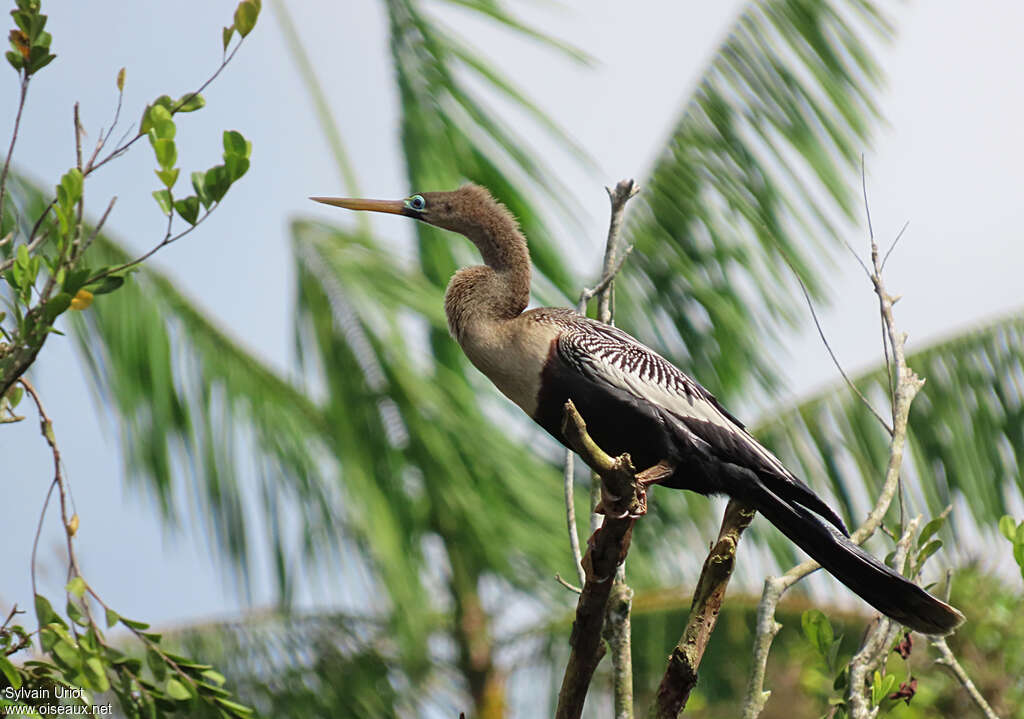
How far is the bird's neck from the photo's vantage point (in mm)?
3090

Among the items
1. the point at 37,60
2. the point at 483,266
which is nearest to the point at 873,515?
the point at 483,266

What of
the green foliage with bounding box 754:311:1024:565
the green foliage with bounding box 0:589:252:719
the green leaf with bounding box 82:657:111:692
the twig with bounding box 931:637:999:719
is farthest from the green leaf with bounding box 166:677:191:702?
the green foliage with bounding box 754:311:1024:565

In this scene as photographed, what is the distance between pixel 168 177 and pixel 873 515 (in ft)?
5.88

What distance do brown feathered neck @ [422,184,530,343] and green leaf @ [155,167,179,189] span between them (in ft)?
3.11

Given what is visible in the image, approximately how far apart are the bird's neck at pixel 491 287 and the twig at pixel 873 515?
3.09 feet

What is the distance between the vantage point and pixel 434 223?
3432 millimetres

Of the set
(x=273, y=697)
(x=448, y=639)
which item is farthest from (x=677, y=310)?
(x=273, y=697)

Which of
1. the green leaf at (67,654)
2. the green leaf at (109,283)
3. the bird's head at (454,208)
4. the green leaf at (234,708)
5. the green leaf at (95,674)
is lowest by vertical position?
the green leaf at (95,674)

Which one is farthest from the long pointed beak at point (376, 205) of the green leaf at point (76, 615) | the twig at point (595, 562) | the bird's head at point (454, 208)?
the green leaf at point (76, 615)

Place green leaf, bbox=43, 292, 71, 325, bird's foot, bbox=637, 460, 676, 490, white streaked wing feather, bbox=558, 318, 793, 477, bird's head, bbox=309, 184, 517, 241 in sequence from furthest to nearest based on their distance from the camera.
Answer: bird's head, bbox=309, 184, 517, 241 < white streaked wing feather, bbox=558, 318, 793, 477 < bird's foot, bbox=637, 460, 676, 490 < green leaf, bbox=43, 292, 71, 325

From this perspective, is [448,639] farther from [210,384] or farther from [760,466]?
[760,466]

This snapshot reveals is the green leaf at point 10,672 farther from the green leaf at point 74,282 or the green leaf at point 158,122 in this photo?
the green leaf at point 158,122

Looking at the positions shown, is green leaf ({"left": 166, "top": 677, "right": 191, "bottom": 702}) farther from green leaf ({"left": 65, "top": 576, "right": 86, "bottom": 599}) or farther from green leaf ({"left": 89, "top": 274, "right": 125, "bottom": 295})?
green leaf ({"left": 89, "top": 274, "right": 125, "bottom": 295})

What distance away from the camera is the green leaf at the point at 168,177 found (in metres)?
2.38
